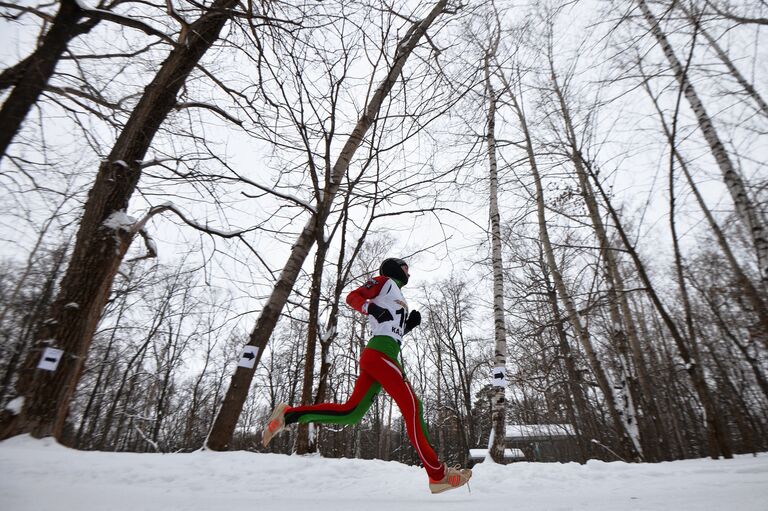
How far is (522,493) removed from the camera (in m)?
2.84

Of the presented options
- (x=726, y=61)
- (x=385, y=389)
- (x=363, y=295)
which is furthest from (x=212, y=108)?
(x=726, y=61)

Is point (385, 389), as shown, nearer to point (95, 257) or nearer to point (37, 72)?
point (95, 257)

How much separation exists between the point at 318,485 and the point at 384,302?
183 centimetres

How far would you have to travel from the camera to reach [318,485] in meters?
3.10

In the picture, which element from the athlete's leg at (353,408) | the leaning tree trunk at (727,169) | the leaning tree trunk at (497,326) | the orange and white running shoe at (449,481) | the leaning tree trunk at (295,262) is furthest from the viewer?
the leaning tree trunk at (497,326)

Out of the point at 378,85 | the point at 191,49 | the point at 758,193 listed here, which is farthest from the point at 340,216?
the point at 758,193

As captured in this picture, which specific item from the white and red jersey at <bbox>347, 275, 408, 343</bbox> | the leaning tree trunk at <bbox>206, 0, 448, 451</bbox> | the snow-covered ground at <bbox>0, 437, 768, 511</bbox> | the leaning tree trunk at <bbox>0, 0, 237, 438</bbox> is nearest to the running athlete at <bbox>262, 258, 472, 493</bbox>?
the white and red jersey at <bbox>347, 275, 408, 343</bbox>

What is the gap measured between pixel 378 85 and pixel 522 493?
576 cm

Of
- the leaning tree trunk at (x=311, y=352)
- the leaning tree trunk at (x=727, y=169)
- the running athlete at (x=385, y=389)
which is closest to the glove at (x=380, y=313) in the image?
the running athlete at (x=385, y=389)

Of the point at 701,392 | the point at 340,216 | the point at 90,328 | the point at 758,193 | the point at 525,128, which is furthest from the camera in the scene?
the point at 525,128

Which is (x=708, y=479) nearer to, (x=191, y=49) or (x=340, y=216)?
(x=340, y=216)

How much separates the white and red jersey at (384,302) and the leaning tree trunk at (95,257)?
254 centimetres

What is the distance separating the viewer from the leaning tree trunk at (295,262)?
160 inches

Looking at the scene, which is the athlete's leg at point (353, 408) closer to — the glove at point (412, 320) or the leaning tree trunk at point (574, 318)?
the glove at point (412, 320)
